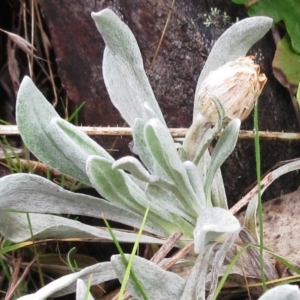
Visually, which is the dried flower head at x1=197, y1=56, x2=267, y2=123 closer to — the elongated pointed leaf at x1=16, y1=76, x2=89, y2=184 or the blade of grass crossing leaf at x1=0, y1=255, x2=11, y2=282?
the elongated pointed leaf at x1=16, y1=76, x2=89, y2=184

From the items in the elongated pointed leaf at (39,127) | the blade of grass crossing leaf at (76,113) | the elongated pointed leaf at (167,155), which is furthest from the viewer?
the blade of grass crossing leaf at (76,113)

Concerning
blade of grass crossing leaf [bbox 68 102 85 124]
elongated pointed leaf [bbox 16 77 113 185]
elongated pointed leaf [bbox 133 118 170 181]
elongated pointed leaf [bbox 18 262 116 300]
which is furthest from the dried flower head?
blade of grass crossing leaf [bbox 68 102 85 124]

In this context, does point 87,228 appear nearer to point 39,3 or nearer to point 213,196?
point 213,196

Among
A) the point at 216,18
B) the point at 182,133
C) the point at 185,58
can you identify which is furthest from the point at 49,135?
the point at 216,18

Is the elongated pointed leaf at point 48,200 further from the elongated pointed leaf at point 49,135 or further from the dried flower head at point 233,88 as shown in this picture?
the dried flower head at point 233,88

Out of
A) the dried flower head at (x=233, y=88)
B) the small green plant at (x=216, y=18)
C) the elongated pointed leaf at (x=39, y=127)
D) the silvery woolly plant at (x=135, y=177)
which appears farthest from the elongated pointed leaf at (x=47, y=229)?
the small green plant at (x=216, y=18)

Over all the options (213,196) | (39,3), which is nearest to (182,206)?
(213,196)

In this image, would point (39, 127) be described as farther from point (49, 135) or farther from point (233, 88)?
point (233, 88)
